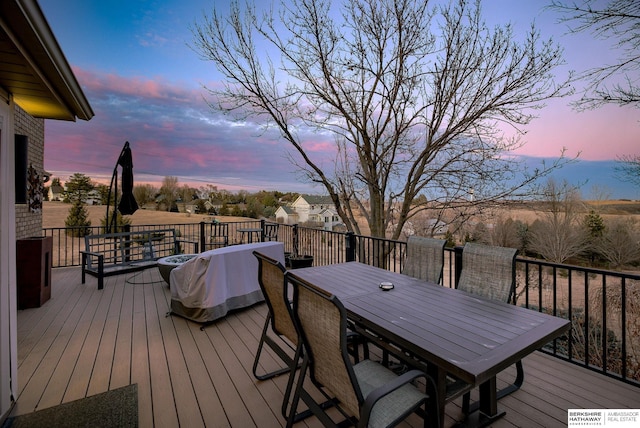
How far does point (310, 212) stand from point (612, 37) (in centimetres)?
818

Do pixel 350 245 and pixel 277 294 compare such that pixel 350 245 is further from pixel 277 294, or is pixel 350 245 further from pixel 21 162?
pixel 21 162

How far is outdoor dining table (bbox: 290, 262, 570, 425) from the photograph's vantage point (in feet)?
Result: 4.55

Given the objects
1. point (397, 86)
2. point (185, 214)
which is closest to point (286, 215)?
point (185, 214)

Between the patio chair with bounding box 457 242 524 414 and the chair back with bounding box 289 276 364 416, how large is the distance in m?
1.28

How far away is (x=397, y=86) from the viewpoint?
23.3 ft

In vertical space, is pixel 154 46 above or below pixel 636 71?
above

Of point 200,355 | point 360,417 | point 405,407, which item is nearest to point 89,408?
point 200,355

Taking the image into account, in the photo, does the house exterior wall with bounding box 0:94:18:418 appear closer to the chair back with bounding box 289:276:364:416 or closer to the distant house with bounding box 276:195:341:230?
the chair back with bounding box 289:276:364:416

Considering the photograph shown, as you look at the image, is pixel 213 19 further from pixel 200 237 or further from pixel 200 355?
pixel 200 355

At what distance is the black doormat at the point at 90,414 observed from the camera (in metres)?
1.92

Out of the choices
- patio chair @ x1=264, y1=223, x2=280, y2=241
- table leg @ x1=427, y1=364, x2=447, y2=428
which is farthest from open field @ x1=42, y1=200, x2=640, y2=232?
table leg @ x1=427, y1=364, x2=447, y2=428

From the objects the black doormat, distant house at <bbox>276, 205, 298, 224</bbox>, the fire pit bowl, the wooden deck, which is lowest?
the black doormat

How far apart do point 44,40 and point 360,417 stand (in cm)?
238

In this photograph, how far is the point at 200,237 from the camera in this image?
298 inches
